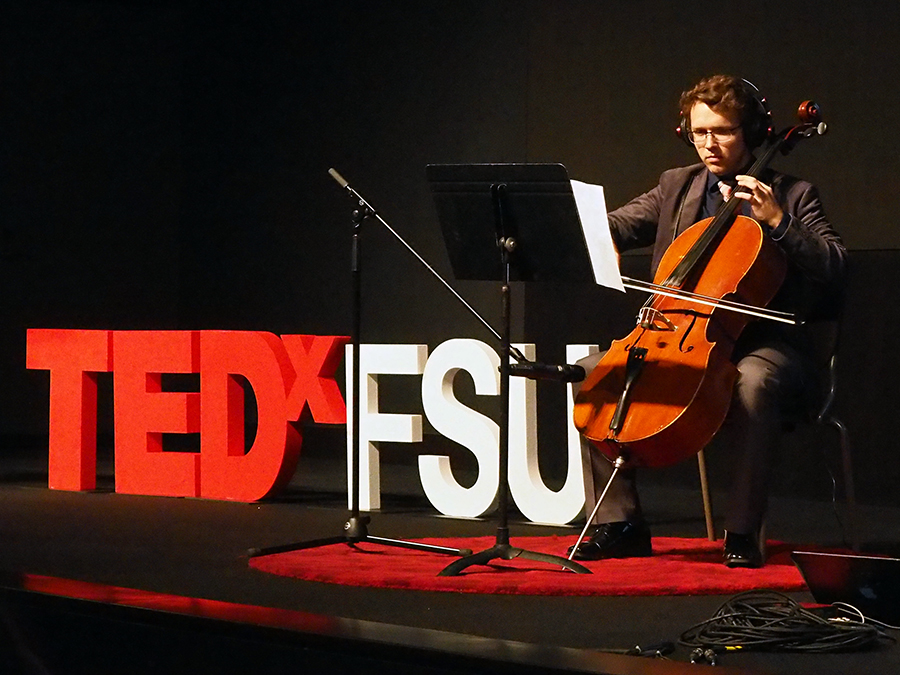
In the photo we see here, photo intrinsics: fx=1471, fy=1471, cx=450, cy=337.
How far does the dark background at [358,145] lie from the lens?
514cm

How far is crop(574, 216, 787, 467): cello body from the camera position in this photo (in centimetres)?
330

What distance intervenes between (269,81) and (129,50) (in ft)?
2.99

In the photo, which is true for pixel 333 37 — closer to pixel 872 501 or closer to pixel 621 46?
pixel 621 46

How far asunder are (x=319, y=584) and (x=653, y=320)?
38.4 inches

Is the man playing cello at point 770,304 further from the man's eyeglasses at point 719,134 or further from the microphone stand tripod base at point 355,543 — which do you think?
the microphone stand tripod base at point 355,543

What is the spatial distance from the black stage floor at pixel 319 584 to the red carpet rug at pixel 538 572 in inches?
2.3

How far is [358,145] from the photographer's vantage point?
6750mm

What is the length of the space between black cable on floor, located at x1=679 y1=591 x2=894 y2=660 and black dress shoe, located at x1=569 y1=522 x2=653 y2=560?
2.92 feet

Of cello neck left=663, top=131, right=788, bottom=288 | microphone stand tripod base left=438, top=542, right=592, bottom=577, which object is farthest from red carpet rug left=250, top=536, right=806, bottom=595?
→ cello neck left=663, top=131, right=788, bottom=288

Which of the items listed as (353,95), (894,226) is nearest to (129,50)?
(353,95)

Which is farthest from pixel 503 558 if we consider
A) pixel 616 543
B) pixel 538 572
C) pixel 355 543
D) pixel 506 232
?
pixel 506 232

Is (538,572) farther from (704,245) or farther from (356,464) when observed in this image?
(704,245)

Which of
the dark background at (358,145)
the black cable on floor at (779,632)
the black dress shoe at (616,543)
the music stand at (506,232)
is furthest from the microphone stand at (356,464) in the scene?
the dark background at (358,145)

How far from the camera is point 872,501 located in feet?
16.7
